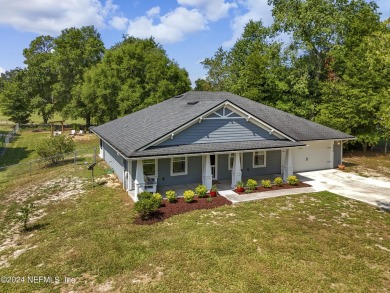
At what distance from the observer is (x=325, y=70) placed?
38.4 m

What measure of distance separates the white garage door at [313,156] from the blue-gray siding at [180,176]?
28.4 ft

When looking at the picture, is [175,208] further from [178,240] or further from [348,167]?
[348,167]

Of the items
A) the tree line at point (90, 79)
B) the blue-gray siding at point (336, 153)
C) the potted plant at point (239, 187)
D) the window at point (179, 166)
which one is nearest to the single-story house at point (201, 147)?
the window at point (179, 166)

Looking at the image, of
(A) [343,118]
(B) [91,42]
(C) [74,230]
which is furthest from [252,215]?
(B) [91,42]

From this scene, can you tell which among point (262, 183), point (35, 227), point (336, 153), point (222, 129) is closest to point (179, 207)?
point (222, 129)

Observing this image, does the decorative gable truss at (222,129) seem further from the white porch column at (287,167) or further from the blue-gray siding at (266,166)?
the blue-gray siding at (266,166)

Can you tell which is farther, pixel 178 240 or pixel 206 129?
pixel 206 129

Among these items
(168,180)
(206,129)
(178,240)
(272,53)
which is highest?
(272,53)

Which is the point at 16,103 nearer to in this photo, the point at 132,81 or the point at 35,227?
the point at 132,81

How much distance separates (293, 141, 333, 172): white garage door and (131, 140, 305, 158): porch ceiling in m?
4.06

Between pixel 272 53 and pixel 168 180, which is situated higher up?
pixel 272 53

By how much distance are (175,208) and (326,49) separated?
106 ft

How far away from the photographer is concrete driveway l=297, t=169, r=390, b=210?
16.6 metres

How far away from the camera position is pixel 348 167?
80.8ft
